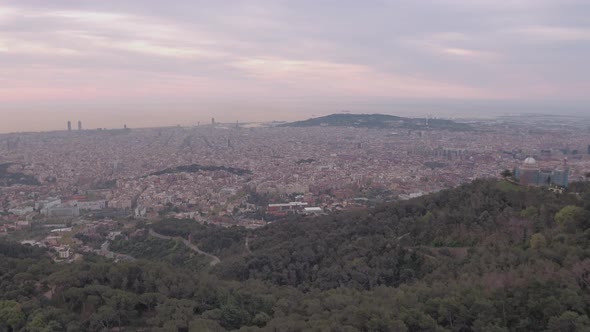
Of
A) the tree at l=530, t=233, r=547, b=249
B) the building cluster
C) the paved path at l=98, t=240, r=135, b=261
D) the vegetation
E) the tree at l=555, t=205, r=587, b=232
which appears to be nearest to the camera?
the tree at l=530, t=233, r=547, b=249

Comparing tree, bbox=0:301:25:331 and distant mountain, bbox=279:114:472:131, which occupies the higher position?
distant mountain, bbox=279:114:472:131

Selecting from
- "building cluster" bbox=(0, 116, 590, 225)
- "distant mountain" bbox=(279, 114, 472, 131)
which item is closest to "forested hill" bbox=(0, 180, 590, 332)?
"building cluster" bbox=(0, 116, 590, 225)

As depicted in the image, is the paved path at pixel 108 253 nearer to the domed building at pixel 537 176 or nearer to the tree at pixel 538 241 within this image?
the tree at pixel 538 241

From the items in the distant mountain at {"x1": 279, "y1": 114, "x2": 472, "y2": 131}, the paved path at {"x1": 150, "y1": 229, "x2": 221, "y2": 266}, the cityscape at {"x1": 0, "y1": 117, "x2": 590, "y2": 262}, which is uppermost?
the distant mountain at {"x1": 279, "y1": 114, "x2": 472, "y2": 131}

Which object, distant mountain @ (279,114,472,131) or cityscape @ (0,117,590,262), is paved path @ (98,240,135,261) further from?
distant mountain @ (279,114,472,131)

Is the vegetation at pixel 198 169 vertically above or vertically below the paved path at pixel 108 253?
above

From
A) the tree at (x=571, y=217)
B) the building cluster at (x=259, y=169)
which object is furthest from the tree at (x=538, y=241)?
the building cluster at (x=259, y=169)

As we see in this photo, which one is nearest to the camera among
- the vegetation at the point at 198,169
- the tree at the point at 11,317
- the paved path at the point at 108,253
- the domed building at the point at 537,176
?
the tree at the point at 11,317

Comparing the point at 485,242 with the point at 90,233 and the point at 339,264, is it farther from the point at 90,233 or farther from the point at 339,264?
the point at 90,233
